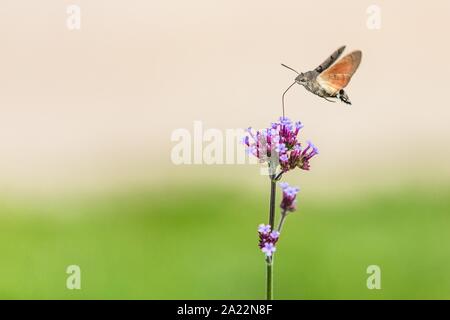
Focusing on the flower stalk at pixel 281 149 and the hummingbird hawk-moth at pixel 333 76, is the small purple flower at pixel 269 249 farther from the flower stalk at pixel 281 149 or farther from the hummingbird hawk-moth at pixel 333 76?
the hummingbird hawk-moth at pixel 333 76

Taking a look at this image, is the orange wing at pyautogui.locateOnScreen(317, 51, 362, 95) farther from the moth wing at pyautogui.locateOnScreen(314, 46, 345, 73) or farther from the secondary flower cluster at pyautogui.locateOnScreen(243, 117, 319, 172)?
the secondary flower cluster at pyautogui.locateOnScreen(243, 117, 319, 172)

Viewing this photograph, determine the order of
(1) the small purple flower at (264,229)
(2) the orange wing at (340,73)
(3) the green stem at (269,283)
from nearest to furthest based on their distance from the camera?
(3) the green stem at (269,283) < (1) the small purple flower at (264,229) < (2) the orange wing at (340,73)

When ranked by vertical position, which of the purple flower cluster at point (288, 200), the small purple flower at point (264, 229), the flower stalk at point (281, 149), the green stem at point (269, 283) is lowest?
the green stem at point (269, 283)

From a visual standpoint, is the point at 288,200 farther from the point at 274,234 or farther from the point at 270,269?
the point at 270,269

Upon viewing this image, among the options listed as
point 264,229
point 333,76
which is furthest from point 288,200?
point 333,76

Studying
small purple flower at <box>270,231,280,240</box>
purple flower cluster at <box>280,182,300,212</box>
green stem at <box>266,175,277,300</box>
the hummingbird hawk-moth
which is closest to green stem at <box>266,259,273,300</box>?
green stem at <box>266,175,277,300</box>

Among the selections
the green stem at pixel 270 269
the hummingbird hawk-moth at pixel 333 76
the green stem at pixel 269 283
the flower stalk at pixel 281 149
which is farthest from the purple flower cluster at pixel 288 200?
the hummingbird hawk-moth at pixel 333 76
